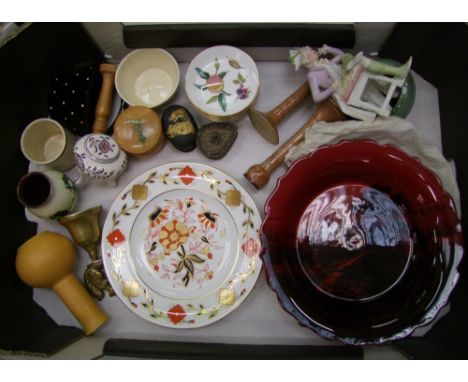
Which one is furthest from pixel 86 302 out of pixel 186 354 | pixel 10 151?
pixel 10 151

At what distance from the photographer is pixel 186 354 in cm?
81

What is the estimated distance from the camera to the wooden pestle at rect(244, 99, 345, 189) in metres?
0.88

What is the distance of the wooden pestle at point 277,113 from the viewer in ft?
2.93

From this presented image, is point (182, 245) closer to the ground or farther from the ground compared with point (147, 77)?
closer to the ground

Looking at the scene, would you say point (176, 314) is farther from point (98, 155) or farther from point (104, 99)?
point (104, 99)

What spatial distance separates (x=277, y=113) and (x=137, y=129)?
32cm

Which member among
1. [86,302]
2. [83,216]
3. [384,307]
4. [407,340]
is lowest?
[407,340]

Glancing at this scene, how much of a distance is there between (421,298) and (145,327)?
0.59m

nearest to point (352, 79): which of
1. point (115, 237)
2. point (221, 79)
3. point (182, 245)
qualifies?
point (221, 79)

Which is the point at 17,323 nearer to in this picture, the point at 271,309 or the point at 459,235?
the point at 271,309

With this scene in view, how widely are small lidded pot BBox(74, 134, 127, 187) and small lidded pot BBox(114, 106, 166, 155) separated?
0.9 inches

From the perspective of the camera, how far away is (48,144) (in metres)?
0.95

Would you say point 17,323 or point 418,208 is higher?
point 17,323

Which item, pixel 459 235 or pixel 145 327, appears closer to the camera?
pixel 459 235
